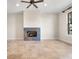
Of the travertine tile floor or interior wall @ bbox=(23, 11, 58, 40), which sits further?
interior wall @ bbox=(23, 11, 58, 40)

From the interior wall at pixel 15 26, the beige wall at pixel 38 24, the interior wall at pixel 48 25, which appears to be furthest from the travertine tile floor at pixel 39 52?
the interior wall at pixel 48 25

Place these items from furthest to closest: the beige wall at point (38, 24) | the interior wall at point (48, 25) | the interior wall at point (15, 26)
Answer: the interior wall at point (48, 25)
the interior wall at point (15, 26)
the beige wall at point (38, 24)

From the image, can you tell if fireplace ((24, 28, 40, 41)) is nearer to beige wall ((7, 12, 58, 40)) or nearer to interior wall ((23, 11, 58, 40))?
beige wall ((7, 12, 58, 40))

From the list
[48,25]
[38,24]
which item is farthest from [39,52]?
[48,25]

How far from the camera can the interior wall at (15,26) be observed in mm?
11812

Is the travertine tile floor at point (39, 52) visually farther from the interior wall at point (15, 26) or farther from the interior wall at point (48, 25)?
the interior wall at point (48, 25)

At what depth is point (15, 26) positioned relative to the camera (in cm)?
1186

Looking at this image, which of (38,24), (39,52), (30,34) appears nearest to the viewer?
(39,52)

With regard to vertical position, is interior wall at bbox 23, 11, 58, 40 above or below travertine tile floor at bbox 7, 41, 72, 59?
above

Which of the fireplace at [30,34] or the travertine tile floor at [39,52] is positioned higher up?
the fireplace at [30,34]

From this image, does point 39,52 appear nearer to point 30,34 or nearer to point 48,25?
point 30,34

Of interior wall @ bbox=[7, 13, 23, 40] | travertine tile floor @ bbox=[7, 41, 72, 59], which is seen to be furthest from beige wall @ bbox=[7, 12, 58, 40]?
travertine tile floor @ bbox=[7, 41, 72, 59]

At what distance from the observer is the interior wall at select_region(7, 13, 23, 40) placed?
11.8 meters
